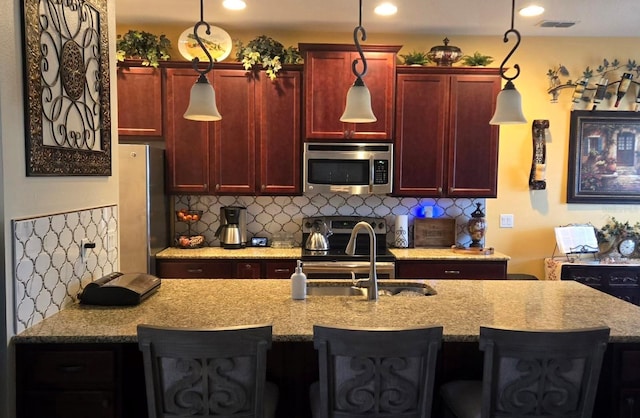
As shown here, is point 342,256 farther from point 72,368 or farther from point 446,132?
point 72,368

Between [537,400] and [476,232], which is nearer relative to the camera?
[537,400]

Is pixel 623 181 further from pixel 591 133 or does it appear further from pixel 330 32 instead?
pixel 330 32

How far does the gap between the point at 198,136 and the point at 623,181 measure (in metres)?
3.81

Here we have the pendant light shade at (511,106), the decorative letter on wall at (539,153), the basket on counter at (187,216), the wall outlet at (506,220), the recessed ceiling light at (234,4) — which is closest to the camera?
the pendant light shade at (511,106)

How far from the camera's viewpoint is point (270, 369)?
84.0 inches

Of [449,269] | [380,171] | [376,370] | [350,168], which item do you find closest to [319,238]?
[350,168]

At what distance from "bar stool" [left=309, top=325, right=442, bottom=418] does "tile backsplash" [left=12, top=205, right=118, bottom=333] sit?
1164 mm

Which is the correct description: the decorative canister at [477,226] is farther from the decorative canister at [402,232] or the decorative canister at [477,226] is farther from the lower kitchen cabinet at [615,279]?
the lower kitchen cabinet at [615,279]

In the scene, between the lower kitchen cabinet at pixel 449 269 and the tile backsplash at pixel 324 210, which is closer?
the lower kitchen cabinet at pixel 449 269

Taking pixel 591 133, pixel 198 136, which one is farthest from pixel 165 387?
pixel 591 133

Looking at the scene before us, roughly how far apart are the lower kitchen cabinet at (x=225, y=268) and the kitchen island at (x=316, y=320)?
125 centimetres

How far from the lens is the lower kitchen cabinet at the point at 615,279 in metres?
4.03

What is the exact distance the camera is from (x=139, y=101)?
13.0 feet

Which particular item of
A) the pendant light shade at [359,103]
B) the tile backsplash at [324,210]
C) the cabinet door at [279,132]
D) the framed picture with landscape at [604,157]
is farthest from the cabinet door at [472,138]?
the pendant light shade at [359,103]
